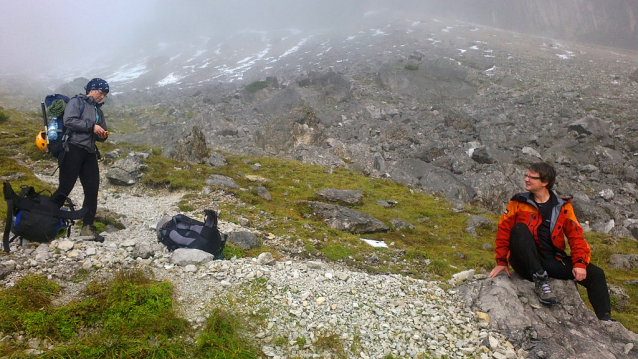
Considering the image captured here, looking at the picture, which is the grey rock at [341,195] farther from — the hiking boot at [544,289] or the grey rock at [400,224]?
the hiking boot at [544,289]

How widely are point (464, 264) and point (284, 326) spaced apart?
873cm

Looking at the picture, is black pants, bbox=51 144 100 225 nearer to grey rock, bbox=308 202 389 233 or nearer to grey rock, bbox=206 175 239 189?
grey rock, bbox=206 175 239 189

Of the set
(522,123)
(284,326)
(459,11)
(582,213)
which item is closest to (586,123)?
(522,123)

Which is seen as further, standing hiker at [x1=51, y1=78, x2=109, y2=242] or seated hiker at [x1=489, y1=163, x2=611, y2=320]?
standing hiker at [x1=51, y1=78, x2=109, y2=242]

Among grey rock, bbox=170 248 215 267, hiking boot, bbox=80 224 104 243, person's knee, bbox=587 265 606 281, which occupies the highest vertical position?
hiking boot, bbox=80 224 104 243

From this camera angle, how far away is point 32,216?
6621 millimetres

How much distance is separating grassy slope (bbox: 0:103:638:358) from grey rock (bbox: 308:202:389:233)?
17.7 inches

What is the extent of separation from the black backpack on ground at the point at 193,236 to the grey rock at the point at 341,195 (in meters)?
10.6

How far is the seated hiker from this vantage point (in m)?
5.48

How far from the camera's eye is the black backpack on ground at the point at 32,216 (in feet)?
20.7

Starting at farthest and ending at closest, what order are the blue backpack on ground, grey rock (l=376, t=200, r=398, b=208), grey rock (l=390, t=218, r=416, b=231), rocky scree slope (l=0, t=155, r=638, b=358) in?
grey rock (l=376, t=200, r=398, b=208), grey rock (l=390, t=218, r=416, b=231), the blue backpack on ground, rocky scree slope (l=0, t=155, r=638, b=358)

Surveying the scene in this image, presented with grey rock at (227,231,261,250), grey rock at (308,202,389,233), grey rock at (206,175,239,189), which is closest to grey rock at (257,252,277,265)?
grey rock at (227,231,261,250)

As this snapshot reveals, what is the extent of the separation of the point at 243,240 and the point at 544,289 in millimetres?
7081

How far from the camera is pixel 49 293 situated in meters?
5.24
